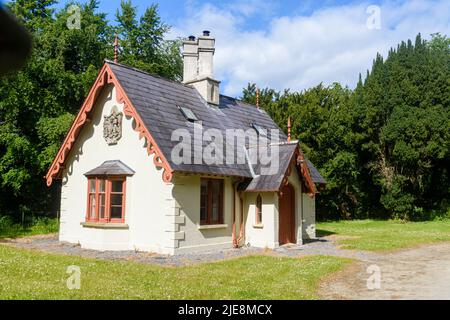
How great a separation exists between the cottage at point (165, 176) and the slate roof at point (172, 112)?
60 mm

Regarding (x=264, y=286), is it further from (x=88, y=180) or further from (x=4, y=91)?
(x=4, y=91)

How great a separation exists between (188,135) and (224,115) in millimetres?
4939

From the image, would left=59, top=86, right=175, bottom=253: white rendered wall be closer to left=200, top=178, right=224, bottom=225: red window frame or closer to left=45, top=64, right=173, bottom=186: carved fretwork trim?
left=45, top=64, right=173, bottom=186: carved fretwork trim

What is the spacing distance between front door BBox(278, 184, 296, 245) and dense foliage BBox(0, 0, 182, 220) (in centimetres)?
1441

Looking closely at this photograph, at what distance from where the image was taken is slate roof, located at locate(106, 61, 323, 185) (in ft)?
52.6

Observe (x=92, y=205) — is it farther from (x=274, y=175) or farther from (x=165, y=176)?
(x=274, y=175)

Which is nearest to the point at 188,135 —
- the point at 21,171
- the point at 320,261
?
the point at 320,261

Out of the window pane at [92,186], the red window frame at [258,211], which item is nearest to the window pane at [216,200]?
the red window frame at [258,211]

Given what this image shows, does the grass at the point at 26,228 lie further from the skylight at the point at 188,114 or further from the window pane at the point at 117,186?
the skylight at the point at 188,114

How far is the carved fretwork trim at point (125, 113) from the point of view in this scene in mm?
15250

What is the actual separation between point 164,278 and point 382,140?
96.5 ft

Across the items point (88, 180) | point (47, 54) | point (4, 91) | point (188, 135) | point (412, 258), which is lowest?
point (412, 258)

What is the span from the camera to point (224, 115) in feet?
71.4
